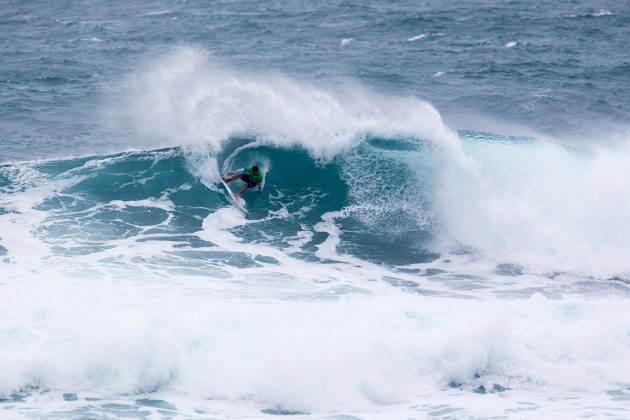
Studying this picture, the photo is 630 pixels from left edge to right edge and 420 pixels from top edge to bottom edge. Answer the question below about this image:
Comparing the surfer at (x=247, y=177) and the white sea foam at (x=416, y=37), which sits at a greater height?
the white sea foam at (x=416, y=37)

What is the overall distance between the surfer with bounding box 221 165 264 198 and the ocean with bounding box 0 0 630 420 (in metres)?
0.32

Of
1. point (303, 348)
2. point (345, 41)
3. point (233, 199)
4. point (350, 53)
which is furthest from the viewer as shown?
point (345, 41)

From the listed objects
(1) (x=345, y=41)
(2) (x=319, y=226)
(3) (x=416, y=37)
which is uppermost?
(3) (x=416, y=37)

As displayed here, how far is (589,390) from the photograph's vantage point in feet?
40.5

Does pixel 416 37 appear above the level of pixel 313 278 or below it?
above

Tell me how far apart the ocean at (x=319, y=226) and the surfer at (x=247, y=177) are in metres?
0.32

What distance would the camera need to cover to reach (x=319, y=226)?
1898 cm

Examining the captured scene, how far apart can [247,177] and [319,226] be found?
2.22m

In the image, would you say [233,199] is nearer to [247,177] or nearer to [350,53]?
[247,177]

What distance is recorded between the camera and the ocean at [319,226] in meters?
12.2

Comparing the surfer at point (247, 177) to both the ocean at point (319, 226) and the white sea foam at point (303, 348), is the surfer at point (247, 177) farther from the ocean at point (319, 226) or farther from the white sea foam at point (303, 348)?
the white sea foam at point (303, 348)

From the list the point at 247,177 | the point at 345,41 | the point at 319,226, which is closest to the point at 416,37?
the point at 345,41

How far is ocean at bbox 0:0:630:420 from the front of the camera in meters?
12.2

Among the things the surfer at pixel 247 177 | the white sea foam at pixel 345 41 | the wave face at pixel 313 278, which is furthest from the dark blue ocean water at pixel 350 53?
the surfer at pixel 247 177
